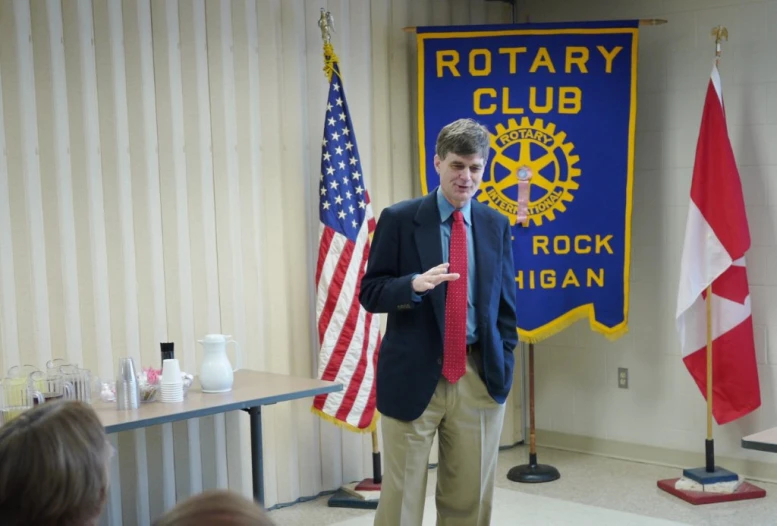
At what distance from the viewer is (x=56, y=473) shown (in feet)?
4.24

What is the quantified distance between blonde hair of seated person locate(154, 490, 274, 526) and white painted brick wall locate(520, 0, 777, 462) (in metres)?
4.15

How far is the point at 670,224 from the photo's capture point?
4.93 m

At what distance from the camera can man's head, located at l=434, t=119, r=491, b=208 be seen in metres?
2.83

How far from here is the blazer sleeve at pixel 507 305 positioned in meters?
3.00

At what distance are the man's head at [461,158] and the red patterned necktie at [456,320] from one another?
16 centimetres

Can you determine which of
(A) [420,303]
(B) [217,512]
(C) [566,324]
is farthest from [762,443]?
(C) [566,324]

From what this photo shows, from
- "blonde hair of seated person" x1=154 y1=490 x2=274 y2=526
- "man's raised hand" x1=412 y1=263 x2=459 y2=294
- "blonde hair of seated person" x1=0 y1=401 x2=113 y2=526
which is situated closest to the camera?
"blonde hair of seated person" x1=154 y1=490 x2=274 y2=526

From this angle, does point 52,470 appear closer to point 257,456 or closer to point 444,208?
point 444,208

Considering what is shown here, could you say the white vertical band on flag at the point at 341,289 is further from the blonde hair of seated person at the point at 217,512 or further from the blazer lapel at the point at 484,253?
the blonde hair of seated person at the point at 217,512

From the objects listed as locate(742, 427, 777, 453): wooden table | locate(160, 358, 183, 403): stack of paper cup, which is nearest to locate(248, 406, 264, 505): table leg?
locate(160, 358, 183, 403): stack of paper cup

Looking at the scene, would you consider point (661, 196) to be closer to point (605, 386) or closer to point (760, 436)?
point (605, 386)

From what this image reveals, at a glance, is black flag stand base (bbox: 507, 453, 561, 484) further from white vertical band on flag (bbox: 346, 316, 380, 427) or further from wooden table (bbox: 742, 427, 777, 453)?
wooden table (bbox: 742, 427, 777, 453)

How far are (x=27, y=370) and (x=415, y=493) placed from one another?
1.57 m

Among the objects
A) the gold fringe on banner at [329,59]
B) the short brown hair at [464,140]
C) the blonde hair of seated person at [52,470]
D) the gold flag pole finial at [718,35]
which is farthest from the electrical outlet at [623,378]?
the blonde hair of seated person at [52,470]
